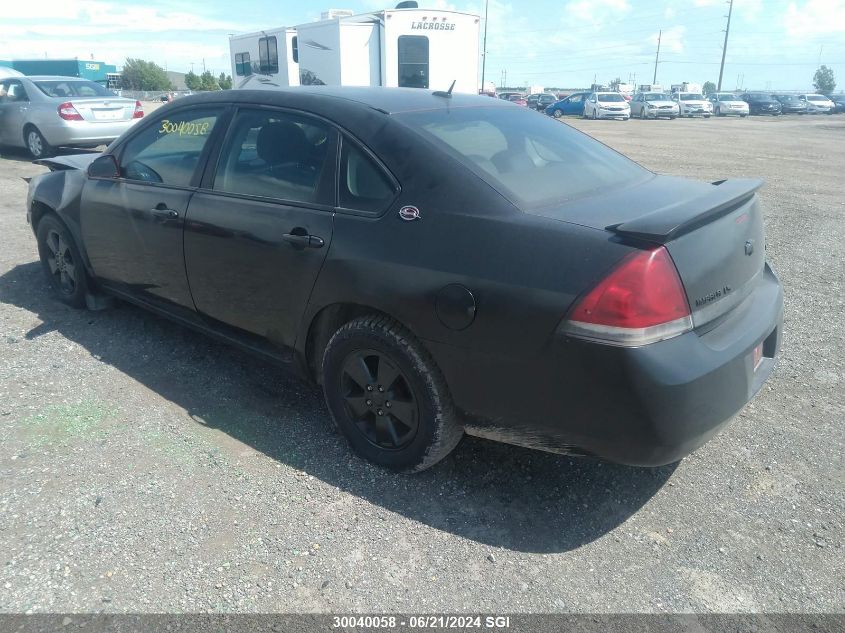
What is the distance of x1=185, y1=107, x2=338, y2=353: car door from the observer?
122 inches

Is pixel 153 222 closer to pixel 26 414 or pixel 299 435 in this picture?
pixel 26 414

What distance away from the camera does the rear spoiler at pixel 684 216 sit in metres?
2.31

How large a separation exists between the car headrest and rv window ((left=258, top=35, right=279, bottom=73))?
16.8 metres

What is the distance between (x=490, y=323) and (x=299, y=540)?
3.73 ft

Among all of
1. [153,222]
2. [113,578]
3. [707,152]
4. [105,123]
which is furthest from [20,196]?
[707,152]

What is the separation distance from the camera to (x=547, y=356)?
2406 mm

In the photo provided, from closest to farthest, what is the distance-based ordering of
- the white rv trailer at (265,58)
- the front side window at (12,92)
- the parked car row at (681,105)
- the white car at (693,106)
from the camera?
the front side window at (12,92), the white rv trailer at (265,58), the parked car row at (681,105), the white car at (693,106)

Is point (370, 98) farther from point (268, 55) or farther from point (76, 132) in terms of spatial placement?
point (268, 55)

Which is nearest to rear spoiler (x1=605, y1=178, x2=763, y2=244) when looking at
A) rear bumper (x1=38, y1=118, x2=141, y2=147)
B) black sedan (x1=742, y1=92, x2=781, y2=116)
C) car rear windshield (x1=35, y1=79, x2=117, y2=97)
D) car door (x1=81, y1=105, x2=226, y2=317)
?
car door (x1=81, y1=105, x2=226, y2=317)

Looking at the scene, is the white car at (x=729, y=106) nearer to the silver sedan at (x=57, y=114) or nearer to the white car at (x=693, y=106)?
the white car at (x=693, y=106)

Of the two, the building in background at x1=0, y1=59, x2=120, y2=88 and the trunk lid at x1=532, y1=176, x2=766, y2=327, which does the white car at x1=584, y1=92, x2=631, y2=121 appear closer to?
the trunk lid at x1=532, y1=176, x2=766, y2=327

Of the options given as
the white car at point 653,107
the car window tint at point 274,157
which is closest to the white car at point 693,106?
the white car at point 653,107

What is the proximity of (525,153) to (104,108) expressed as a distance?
11.8 m

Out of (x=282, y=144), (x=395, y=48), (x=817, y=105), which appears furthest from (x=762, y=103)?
(x=282, y=144)
